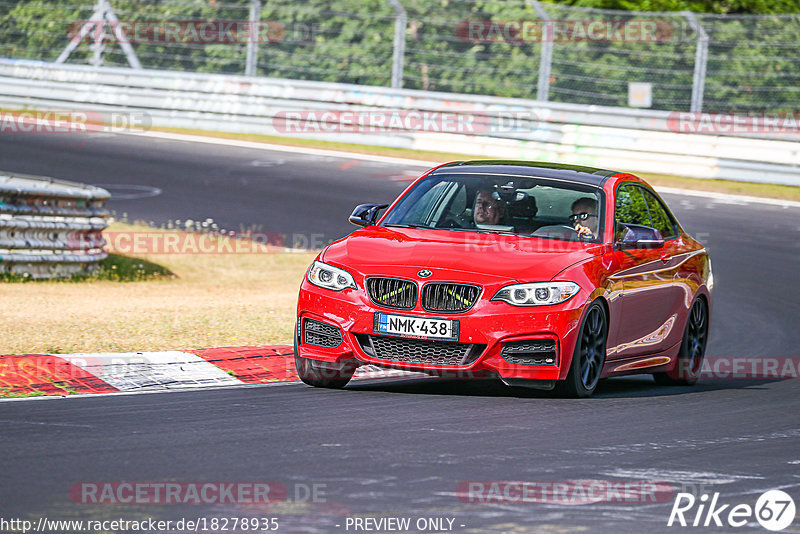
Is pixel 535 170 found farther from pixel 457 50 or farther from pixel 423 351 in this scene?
pixel 457 50

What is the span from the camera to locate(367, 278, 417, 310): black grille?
26.7ft

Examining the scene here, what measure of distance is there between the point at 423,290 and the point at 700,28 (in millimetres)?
16488

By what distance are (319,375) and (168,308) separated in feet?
13.2

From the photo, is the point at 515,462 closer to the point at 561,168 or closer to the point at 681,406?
the point at 681,406

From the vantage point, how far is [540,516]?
5355mm

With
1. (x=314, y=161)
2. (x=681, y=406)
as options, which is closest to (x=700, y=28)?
(x=314, y=161)

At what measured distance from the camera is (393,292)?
26.9ft

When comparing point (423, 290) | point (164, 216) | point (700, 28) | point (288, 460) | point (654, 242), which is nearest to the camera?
point (288, 460)

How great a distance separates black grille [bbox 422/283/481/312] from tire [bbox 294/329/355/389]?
2.62 ft

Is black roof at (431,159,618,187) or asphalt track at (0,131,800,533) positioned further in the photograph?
black roof at (431,159,618,187)

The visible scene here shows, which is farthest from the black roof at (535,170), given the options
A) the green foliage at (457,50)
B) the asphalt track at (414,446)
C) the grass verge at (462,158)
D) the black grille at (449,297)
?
the green foliage at (457,50)

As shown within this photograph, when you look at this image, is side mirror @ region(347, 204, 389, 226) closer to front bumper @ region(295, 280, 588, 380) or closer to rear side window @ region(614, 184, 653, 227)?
front bumper @ region(295, 280, 588, 380)

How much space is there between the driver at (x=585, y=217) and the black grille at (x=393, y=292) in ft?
5.08

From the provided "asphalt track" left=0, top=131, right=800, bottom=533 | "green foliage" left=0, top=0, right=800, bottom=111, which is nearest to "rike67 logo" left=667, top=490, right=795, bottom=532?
"asphalt track" left=0, top=131, right=800, bottom=533
